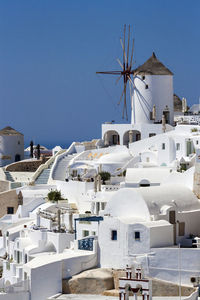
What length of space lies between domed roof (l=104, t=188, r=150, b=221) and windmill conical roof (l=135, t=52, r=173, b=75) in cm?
1930

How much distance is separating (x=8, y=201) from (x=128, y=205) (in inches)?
581

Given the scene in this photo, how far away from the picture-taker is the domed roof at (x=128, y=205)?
3953 centimetres

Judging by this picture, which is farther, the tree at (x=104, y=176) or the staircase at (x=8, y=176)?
the staircase at (x=8, y=176)

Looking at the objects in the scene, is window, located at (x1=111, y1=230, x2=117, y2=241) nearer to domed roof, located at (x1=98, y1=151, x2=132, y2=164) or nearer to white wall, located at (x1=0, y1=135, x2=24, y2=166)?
domed roof, located at (x1=98, y1=151, x2=132, y2=164)

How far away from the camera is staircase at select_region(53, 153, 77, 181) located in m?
55.3

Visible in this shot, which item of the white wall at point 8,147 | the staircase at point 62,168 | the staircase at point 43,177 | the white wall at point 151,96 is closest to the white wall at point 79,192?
the staircase at point 62,168

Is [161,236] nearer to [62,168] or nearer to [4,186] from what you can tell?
[62,168]

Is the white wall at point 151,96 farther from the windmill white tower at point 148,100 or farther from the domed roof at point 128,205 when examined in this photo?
the domed roof at point 128,205

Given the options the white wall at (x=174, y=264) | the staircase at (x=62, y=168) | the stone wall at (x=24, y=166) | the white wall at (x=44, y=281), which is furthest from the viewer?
the stone wall at (x=24, y=166)

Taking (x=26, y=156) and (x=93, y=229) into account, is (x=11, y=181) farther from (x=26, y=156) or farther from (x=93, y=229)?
(x=93, y=229)

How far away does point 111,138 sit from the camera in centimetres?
5984

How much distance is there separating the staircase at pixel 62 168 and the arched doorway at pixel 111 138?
8.98ft

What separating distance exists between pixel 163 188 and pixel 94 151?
15862 millimetres

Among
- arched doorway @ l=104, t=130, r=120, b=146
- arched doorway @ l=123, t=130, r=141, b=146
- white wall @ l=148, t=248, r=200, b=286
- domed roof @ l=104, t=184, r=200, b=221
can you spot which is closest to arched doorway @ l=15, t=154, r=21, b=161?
arched doorway @ l=104, t=130, r=120, b=146
